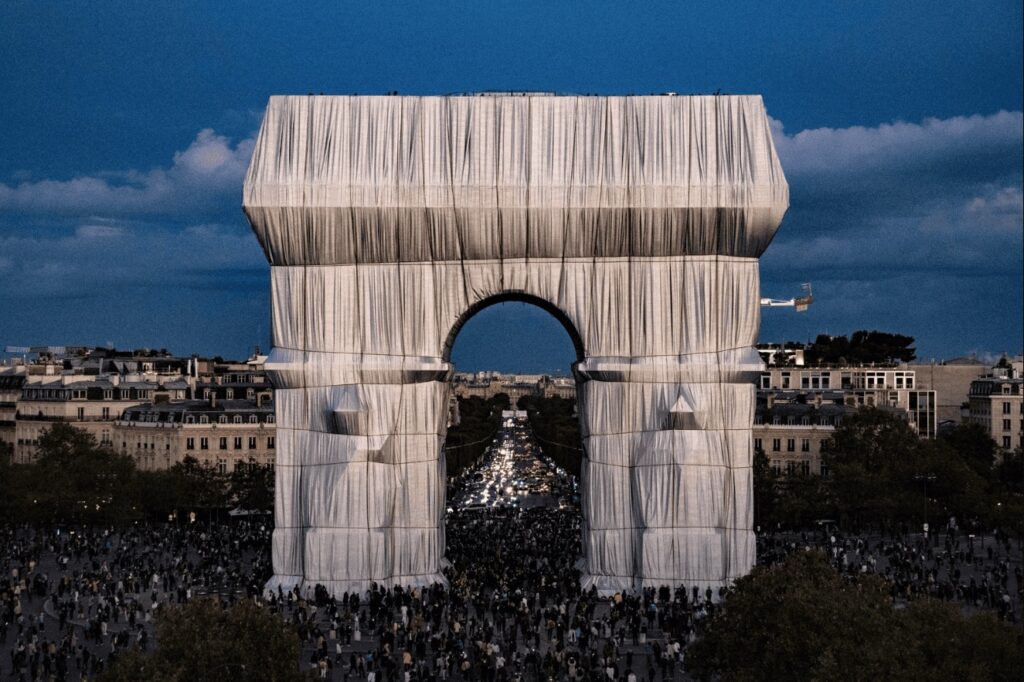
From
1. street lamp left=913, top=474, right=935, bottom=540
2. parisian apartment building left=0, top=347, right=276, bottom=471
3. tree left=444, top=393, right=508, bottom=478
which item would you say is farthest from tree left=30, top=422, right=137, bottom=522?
street lamp left=913, top=474, right=935, bottom=540

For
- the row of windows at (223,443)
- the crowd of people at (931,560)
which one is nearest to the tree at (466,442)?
the row of windows at (223,443)

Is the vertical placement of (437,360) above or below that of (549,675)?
above

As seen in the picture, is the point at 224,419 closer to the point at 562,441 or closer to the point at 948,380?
the point at 562,441

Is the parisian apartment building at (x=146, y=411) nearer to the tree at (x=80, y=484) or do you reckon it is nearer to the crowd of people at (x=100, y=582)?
the tree at (x=80, y=484)

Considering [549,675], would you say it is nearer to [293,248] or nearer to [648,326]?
[648,326]

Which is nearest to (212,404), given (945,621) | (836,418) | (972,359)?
(836,418)

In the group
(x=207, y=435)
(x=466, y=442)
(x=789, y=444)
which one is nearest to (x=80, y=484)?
(x=207, y=435)
